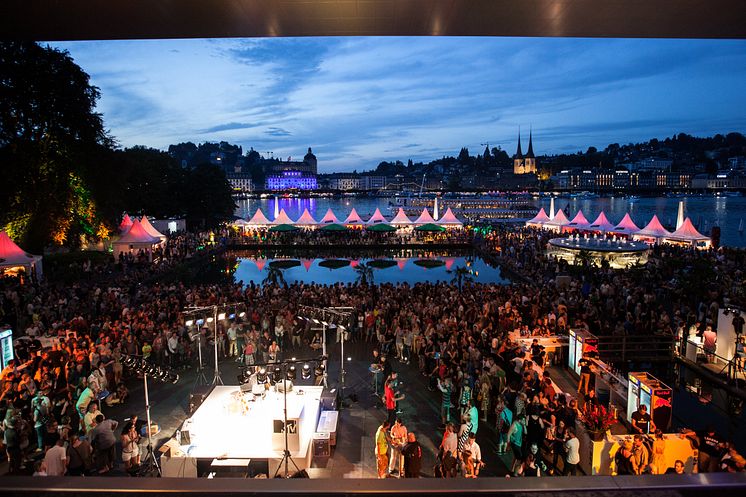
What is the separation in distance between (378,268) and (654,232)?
17745mm

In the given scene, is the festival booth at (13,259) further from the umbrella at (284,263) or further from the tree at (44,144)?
the umbrella at (284,263)

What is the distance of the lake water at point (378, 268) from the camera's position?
25.4m

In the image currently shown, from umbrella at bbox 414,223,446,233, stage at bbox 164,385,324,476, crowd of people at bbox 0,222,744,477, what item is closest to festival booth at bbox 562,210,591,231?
umbrella at bbox 414,223,446,233

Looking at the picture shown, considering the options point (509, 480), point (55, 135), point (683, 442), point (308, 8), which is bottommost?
point (683, 442)

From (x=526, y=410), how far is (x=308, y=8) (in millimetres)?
6605

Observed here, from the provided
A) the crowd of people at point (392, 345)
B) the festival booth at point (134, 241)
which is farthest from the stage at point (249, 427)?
the festival booth at point (134, 241)

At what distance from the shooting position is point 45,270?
75.0 feet

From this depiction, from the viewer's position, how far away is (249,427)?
757 cm

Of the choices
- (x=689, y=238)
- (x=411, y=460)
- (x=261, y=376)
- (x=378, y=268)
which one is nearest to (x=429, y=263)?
(x=378, y=268)

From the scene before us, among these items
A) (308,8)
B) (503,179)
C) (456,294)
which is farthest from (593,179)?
(308,8)

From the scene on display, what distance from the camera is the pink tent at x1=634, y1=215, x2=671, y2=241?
29266mm

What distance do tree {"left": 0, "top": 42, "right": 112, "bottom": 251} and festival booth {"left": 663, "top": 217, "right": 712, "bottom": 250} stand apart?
33.8m

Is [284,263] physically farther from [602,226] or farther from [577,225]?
[602,226]

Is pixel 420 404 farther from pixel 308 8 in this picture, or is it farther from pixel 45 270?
pixel 45 270
